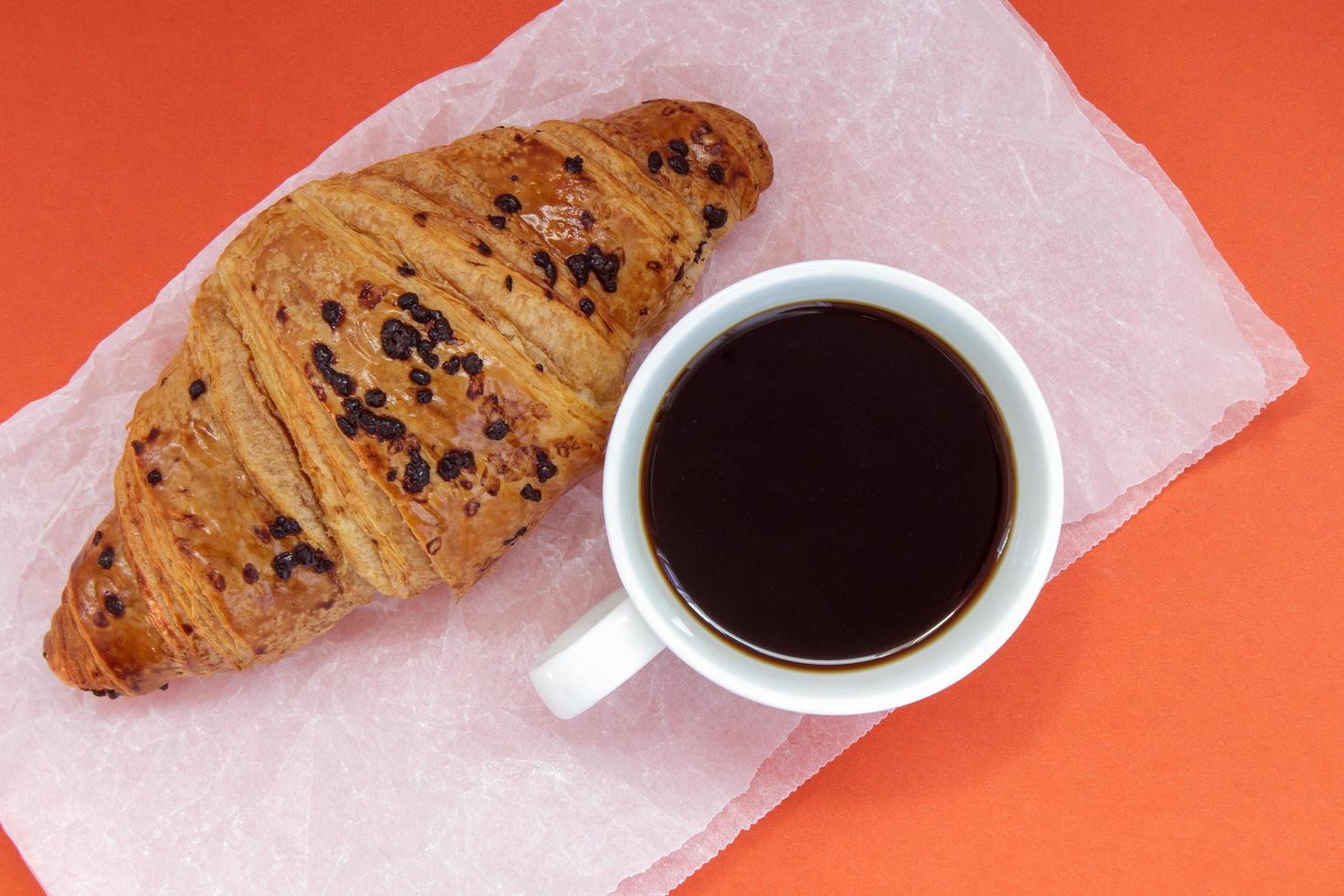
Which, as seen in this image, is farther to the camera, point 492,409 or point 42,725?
point 42,725

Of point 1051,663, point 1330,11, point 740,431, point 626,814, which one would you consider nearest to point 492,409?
point 740,431

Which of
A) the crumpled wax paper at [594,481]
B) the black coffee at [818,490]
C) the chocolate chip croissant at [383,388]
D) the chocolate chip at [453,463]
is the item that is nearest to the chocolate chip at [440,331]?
the chocolate chip croissant at [383,388]

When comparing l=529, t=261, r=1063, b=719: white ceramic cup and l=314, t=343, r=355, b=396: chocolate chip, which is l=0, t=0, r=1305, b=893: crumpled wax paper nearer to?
l=529, t=261, r=1063, b=719: white ceramic cup

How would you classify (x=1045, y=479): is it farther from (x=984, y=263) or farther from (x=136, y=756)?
(x=136, y=756)

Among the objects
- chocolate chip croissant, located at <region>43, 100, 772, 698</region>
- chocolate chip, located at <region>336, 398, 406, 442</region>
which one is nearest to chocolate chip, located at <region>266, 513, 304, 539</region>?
chocolate chip croissant, located at <region>43, 100, 772, 698</region>

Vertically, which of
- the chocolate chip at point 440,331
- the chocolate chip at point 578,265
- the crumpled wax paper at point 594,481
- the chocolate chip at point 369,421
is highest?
the chocolate chip at point 440,331

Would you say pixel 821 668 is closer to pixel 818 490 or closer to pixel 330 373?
pixel 818 490

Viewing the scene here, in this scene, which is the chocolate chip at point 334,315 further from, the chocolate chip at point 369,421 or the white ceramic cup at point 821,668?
the white ceramic cup at point 821,668
